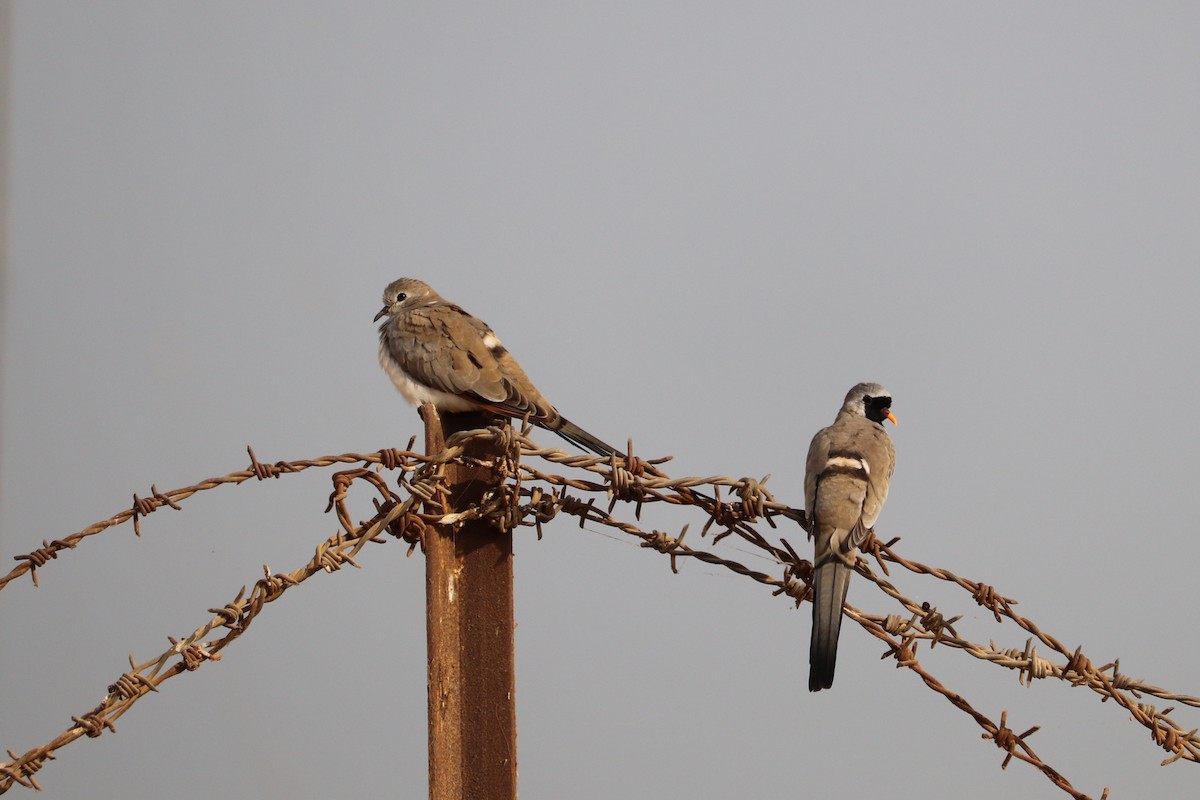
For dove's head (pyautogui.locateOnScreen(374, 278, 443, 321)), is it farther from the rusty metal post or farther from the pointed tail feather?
the rusty metal post

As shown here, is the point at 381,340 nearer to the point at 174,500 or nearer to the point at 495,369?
the point at 495,369

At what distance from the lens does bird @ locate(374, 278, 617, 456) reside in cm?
461

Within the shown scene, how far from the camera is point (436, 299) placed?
577 cm

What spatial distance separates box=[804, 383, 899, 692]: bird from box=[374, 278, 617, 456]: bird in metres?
0.89

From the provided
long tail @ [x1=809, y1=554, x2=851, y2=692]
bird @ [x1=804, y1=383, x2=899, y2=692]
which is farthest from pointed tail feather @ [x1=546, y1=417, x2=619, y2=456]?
long tail @ [x1=809, y1=554, x2=851, y2=692]

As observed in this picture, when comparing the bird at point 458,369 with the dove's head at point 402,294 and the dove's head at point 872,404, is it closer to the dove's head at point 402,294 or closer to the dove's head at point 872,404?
the dove's head at point 402,294

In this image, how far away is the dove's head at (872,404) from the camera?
4621 mm

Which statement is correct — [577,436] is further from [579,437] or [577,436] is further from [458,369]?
[458,369]

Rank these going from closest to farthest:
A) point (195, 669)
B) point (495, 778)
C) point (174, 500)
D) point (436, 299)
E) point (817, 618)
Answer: point (195, 669)
point (174, 500)
point (495, 778)
point (817, 618)
point (436, 299)

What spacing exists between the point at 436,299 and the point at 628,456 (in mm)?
3084

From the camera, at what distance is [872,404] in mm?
4629

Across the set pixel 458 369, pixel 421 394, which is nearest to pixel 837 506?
pixel 458 369

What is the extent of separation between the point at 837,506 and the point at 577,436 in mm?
1313

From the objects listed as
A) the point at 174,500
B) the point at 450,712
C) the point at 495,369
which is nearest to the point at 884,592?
the point at 450,712
